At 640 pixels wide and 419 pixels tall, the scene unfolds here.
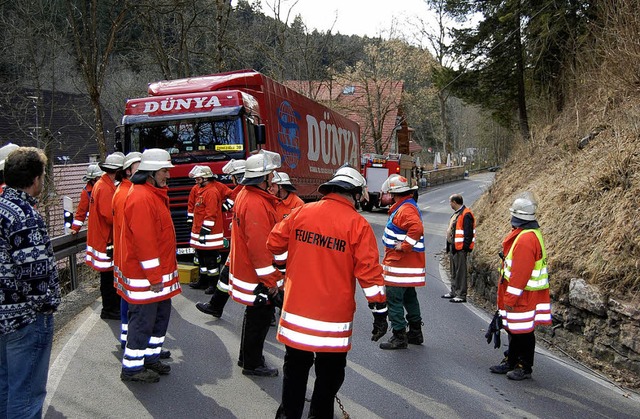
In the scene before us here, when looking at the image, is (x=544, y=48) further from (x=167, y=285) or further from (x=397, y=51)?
(x=397, y=51)

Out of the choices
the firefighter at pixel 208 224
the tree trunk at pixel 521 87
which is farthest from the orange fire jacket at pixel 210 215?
the tree trunk at pixel 521 87

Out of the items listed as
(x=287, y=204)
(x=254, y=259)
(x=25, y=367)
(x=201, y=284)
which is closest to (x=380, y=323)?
(x=254, y=259)

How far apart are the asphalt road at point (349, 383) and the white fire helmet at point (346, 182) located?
6.42ft

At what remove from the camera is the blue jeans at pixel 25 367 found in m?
3.28

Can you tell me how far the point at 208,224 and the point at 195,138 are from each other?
8.64 feet

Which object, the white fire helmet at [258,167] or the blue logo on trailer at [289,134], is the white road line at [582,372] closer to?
the white fire helmet at [258,167]

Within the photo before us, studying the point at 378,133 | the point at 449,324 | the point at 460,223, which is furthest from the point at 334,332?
the point at 378,133

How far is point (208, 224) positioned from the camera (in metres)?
8.27

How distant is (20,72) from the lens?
26.0 metres

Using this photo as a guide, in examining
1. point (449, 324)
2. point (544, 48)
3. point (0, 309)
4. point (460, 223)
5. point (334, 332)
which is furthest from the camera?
point (544, 48)

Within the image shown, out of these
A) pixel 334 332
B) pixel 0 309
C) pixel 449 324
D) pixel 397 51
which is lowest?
pixel 449 324

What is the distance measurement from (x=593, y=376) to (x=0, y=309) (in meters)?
5.61

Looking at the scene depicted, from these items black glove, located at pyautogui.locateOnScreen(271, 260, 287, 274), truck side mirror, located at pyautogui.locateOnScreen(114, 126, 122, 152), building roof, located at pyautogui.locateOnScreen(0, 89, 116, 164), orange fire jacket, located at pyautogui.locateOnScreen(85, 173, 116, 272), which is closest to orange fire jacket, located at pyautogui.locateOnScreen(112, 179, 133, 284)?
orange fire jacket, located at pyautogui.locateOnScreen(85, 173, 116, 272)

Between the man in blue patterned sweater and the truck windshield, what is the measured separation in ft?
22.1
